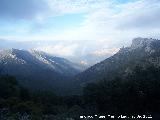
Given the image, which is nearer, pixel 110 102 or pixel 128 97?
pixel 110 102

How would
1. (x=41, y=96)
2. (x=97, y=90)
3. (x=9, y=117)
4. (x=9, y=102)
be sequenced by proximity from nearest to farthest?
(x=9, y=117)
(x=9, y=102)
(x=97, y=90)
(x=41, y=96)

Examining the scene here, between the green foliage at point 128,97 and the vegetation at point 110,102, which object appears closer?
the vegetation at point 110,102

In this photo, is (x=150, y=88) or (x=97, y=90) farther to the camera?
(x=97, y=90)

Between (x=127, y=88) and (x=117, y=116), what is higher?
(x=127, y=88)

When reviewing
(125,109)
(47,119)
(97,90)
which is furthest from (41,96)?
(47,119)

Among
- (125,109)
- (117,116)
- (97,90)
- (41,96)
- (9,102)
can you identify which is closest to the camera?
(117,116)

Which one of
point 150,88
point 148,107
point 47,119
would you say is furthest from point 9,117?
point 150,88

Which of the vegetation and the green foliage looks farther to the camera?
the green foliage

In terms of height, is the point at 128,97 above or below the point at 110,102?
above

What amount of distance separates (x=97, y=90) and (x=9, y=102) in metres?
13.1

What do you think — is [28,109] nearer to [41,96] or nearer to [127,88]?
[127,88]

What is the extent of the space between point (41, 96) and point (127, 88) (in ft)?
71.5

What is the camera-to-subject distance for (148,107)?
44188mm

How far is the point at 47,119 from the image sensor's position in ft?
113
